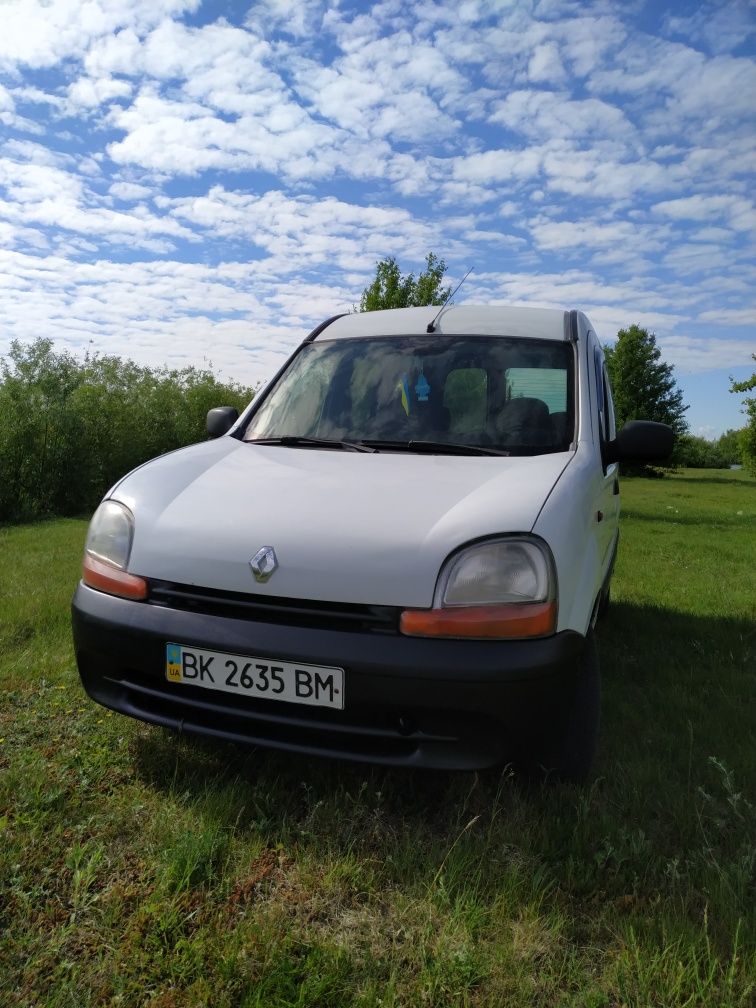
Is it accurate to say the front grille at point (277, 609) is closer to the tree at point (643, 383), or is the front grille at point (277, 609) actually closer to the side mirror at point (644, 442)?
the side mirror at point (644, 442)

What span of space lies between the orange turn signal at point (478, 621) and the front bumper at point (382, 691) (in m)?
0.03

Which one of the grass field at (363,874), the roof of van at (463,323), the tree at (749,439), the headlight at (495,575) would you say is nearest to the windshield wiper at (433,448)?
the headlight at (495,575)

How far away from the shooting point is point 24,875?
217 cm

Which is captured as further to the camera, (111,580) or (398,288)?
(398,288)

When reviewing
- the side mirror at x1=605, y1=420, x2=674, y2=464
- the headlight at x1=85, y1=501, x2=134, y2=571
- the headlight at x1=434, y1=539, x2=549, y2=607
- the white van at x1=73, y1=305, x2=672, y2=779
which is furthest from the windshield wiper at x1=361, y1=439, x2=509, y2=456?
the headlight at x1=85, y1=501, x2=134, y2=571

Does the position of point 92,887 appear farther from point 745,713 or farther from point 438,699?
point 745,713

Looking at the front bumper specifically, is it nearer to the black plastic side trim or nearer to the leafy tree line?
the black plastic side trim

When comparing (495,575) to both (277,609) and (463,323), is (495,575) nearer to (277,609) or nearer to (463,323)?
(277,609)

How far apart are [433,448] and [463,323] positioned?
106cm

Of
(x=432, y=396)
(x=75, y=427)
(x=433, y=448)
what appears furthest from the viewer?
(x=75, y=427)

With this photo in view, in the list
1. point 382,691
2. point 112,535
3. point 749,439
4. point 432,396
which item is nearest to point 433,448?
point 432,396

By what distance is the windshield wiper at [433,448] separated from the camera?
2.93 metres

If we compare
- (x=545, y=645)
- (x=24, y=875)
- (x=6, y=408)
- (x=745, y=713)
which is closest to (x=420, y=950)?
(x=545, y=645)

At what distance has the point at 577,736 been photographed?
251 centimetres
